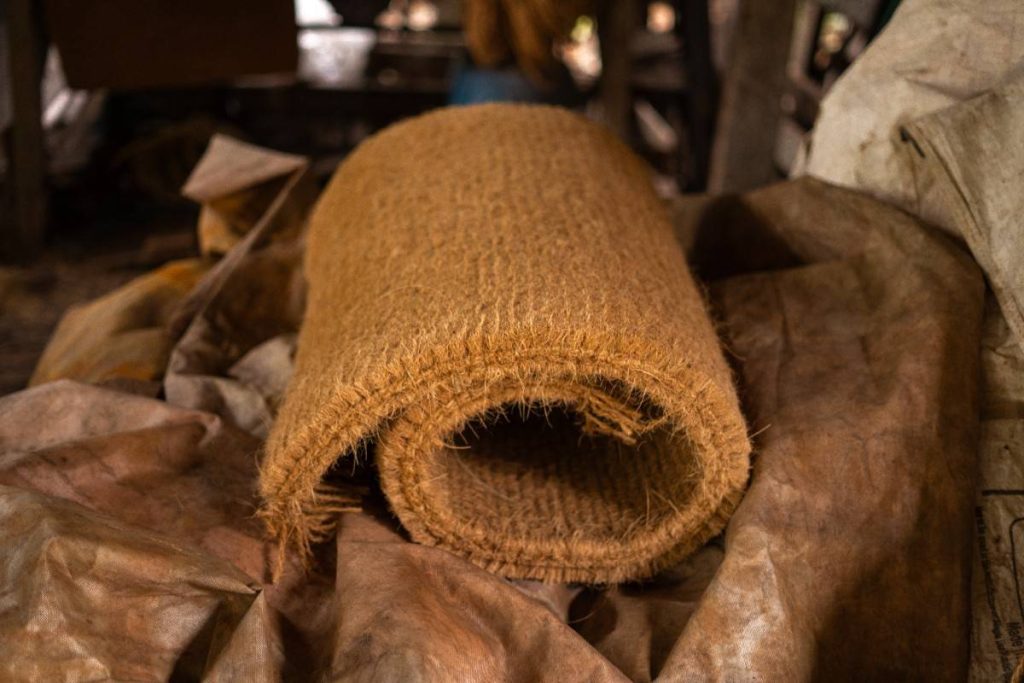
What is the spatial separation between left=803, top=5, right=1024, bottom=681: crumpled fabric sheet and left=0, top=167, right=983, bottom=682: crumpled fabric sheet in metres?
0.05

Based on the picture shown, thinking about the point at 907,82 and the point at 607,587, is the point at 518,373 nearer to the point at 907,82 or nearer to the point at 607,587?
the point at 607,587

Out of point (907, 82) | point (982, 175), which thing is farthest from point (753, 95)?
point (982, 175)

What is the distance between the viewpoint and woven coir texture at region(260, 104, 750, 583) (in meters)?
1.30

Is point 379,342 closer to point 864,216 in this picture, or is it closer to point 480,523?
point 480,523

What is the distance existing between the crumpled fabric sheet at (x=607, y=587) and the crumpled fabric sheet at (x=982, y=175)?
0.05 metres

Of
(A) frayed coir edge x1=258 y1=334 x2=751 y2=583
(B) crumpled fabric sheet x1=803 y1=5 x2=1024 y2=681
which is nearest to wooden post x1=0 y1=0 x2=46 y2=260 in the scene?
(A) frayed coir edge x1=258 y1=334 x2=751 y2=583

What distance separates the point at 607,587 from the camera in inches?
62.7

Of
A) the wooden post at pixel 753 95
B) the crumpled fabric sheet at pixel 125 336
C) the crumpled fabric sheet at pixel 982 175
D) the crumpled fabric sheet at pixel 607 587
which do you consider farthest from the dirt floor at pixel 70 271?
the crumpled fabric sheet at pixel 982 175

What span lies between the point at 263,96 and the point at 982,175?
4.59 m

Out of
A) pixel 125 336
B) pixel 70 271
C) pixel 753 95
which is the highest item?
pixel 753 95

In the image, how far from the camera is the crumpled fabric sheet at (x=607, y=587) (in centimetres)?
118

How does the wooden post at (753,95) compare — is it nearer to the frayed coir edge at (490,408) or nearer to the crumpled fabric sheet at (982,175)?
the crumpled fabric sheet at (982,175)

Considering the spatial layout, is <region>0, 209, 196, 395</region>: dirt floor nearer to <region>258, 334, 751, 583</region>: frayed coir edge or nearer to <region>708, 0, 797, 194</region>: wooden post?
<region>258, 334, 751, 583</region>: frayed coir edge

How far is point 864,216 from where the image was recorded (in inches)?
70.2
